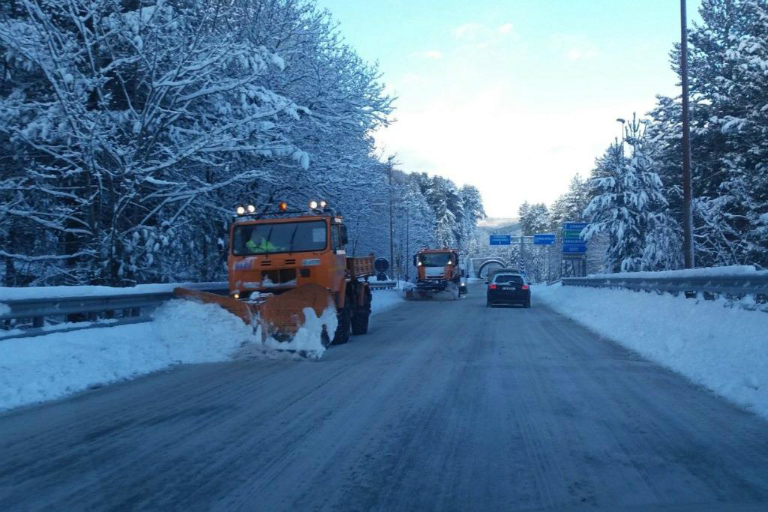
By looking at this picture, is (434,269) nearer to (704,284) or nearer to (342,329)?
(342,329)

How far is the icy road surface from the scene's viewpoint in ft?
16.5

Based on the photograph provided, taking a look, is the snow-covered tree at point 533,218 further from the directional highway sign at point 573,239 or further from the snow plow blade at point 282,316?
the snow plow blade at point 282,316

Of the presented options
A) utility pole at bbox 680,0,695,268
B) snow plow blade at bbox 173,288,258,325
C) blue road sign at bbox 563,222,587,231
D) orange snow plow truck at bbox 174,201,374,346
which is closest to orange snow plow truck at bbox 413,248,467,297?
blue road sign at bbox 563,222,587,231

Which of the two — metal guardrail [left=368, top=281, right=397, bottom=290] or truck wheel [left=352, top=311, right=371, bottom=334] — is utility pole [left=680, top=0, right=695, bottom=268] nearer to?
truck wheel [left=352, top=311, right=371, bottom=334]

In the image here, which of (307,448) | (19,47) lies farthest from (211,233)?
(307,448)

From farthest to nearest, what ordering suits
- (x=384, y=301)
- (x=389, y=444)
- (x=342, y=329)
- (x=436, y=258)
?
(x=436, y=258), (x=384, y=301), (x=342, y=329), (x=389, y=444)

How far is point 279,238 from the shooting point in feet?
50.3

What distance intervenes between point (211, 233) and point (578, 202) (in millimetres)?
90611

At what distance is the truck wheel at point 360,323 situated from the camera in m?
18.1

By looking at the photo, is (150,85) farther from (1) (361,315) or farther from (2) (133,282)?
(1) (361,315)

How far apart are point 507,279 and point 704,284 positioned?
19.2 m

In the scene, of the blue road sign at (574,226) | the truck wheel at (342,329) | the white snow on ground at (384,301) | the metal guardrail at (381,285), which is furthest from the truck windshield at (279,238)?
the blue road sign at (574,226)

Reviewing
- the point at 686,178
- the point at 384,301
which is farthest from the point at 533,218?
the point at 686,178

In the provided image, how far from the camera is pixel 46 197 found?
17.0 metres
